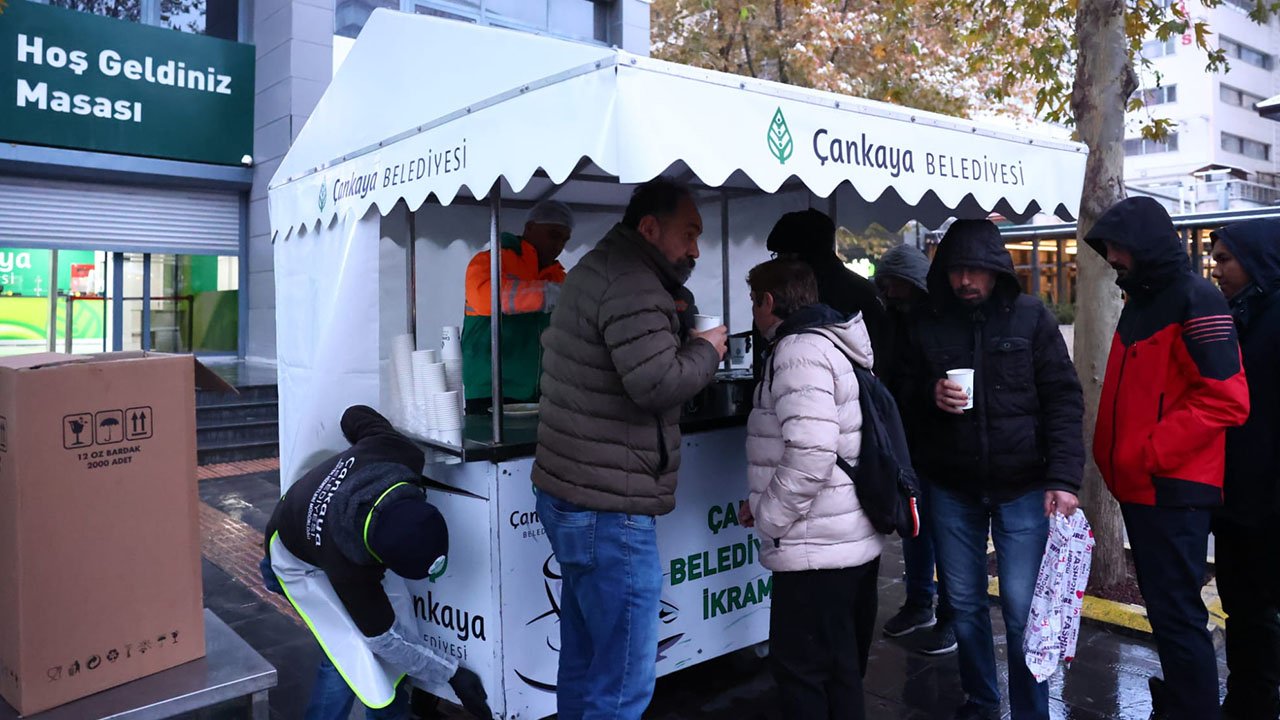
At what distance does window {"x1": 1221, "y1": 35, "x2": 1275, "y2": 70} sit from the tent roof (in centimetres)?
4725

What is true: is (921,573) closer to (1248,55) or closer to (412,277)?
(412,277)

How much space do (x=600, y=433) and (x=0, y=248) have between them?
38.5ft

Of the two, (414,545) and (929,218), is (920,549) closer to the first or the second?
(929,218)

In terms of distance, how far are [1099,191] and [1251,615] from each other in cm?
233

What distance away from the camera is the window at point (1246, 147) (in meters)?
40.5

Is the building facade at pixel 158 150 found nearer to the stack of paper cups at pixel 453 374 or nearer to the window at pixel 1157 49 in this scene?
the stack of paper cups at pixel 453 374

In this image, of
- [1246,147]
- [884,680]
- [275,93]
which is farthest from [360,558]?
[1246,147]

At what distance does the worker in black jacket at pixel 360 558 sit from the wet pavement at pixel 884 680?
81 centimetres

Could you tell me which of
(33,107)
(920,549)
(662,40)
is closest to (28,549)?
(920,549)

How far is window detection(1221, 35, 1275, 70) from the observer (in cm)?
4103

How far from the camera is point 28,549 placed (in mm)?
1787

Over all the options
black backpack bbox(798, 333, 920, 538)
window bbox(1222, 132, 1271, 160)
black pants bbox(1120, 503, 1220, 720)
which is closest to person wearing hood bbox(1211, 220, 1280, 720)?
black pants bbox(1120, 503, 1220, 720)

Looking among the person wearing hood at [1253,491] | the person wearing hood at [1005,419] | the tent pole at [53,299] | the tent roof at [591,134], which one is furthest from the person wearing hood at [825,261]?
the tent pole at [53,299]

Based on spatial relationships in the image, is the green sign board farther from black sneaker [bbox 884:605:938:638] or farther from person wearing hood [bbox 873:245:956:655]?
black sneaker [bbox 884:605:938:638]
